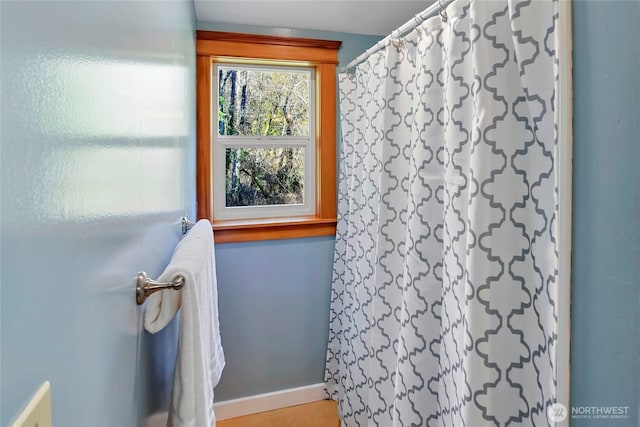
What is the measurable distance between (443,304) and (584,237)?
0.49 m

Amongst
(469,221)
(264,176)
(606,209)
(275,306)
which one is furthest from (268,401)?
(606,209)

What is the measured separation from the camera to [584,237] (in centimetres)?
72

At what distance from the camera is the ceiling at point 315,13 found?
1783 millimetres

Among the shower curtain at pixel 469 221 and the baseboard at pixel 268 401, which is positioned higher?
the shower curtain at pixel 469 221

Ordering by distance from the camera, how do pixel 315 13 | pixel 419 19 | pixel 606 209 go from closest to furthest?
pixel 606 209, pixel 419 19, pixel 315 13

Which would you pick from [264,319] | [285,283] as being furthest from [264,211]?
[264,319]

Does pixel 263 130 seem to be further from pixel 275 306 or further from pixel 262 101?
pixel 275 306

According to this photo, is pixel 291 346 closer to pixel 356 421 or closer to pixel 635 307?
pixel 356 421

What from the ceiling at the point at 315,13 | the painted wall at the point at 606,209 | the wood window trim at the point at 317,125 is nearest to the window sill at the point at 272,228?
the wood window trim at the point at 317,125

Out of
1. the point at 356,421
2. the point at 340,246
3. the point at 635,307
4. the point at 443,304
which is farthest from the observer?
the point at 340,246

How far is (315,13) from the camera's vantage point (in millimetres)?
1892

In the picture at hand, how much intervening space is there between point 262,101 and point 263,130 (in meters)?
0.17

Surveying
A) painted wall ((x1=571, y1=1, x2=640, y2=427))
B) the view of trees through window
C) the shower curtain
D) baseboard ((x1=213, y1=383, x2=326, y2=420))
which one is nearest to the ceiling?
the view of trees through window

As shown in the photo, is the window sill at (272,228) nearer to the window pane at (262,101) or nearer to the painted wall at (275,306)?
the painted wall at (275,306)
